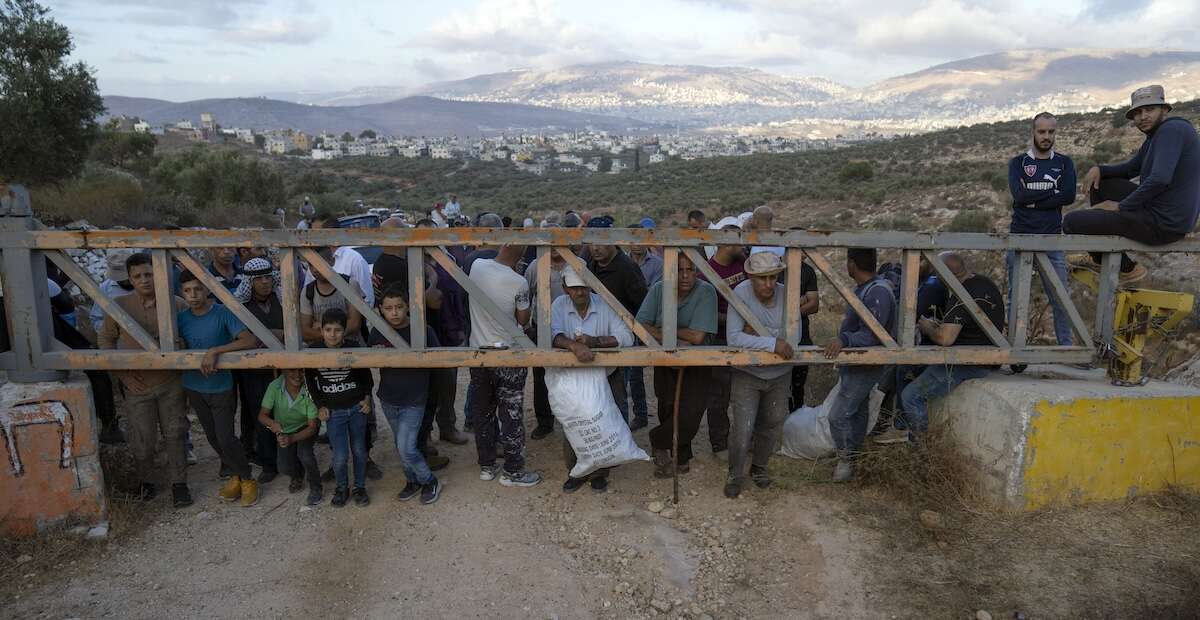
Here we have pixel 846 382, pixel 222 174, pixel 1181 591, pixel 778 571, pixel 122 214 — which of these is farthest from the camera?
pixel 222 174

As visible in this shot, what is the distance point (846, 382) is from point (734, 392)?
0.77m

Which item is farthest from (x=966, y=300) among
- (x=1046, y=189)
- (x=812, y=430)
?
(x=812, y=430)

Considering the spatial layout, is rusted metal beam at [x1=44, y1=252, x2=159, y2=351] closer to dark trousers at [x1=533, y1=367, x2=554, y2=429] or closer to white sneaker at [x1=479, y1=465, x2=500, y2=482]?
white sneaker at [x1=479, y1=465, x2=500, y2=482]

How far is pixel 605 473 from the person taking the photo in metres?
5.38

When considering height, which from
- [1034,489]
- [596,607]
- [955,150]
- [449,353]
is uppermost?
[955,150]

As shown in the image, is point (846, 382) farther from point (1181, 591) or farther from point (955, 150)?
point (955, 150)

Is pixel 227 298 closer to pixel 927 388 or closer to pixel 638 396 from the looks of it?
pixel 638 396

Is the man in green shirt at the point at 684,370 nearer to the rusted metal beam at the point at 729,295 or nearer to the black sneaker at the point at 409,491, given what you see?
the rusted metal beam at the point at 729,295

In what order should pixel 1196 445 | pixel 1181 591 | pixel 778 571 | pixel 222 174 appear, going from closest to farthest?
pixel 1181 591 < pixel 778 571 < pixel 1196 445 < pixel 222 174

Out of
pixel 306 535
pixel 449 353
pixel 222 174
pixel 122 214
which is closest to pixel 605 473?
pixel 449 353

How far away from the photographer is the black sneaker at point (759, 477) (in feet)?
17.2

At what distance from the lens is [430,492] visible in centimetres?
511

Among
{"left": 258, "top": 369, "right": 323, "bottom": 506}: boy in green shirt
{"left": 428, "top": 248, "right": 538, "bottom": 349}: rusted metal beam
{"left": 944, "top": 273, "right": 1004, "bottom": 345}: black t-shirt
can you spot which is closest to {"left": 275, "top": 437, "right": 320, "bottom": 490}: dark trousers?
{"left": 258, "top": 369, "right": 323, "bottom": 506}: boy in green shirt

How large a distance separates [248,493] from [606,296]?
2.83m
